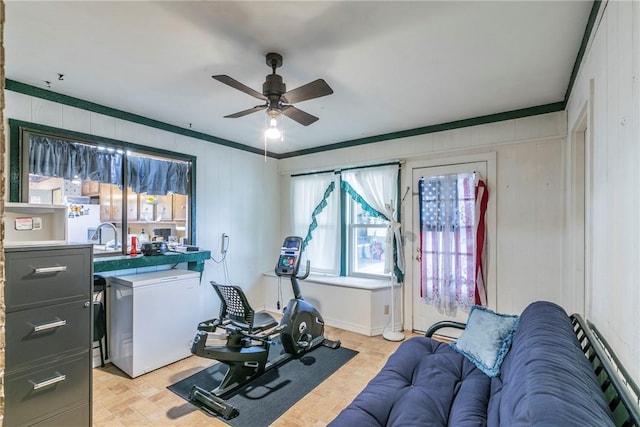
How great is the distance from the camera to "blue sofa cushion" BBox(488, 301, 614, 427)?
0.89m

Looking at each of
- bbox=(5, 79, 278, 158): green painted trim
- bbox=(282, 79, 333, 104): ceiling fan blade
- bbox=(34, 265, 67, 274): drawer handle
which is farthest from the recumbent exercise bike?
bbox=(5, 79, 278, 158): green painted trim

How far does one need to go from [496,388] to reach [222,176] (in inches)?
142

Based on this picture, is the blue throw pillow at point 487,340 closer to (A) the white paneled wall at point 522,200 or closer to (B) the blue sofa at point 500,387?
(B) the blue sofa at point 500,387

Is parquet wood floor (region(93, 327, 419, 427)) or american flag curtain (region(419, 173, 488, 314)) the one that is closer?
parquet wood floor (region(93, 327, 419, 427))

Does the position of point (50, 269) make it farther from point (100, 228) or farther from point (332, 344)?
point (332, 344)

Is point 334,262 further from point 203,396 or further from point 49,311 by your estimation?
point 49,311

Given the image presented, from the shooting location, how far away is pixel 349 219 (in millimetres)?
4414

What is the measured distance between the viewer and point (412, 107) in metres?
3.06

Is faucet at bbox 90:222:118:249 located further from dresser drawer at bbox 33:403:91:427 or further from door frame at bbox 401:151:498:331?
door frame at bbox 401:151:498:331

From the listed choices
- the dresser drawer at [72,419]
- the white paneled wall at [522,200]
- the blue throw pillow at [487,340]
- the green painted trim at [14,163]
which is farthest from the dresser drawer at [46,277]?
the white paneled wall at [522,200]

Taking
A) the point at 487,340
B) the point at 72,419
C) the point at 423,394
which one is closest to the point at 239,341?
the point at 72,419

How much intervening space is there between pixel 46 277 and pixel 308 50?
2.11m

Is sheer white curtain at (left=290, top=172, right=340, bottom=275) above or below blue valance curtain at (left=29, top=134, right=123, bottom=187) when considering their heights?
below

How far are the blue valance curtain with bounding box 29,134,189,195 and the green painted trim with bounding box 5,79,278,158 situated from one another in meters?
0.34
